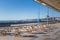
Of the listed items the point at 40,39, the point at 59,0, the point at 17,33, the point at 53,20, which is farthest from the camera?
the point at 53,20

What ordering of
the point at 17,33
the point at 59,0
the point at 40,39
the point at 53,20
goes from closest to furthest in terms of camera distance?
the point at 59,0 → the point at 40,39 → the point at 17,33 → the point at 53,20

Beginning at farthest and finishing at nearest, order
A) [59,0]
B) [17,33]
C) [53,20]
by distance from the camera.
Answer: [53,20]
[17,33]
[59,0]

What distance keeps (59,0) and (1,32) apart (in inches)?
363

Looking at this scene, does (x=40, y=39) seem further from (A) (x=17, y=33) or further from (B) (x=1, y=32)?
→ (B) (x=1, y=32)

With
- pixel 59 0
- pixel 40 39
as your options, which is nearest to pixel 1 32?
pixel 40 39

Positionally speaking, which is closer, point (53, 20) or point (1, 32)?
point (1, 32)

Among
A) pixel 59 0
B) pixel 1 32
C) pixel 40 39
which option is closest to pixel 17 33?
pixel 1 32

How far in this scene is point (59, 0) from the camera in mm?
12039

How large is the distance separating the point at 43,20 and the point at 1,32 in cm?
4384

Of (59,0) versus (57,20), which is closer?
(59,0)

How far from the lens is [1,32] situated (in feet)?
64.2

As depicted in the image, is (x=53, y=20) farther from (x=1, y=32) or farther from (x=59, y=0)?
(x=59, y=0)

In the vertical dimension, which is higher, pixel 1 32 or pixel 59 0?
pixel 59 0

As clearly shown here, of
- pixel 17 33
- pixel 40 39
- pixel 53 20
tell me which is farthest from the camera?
pixel 53 20
